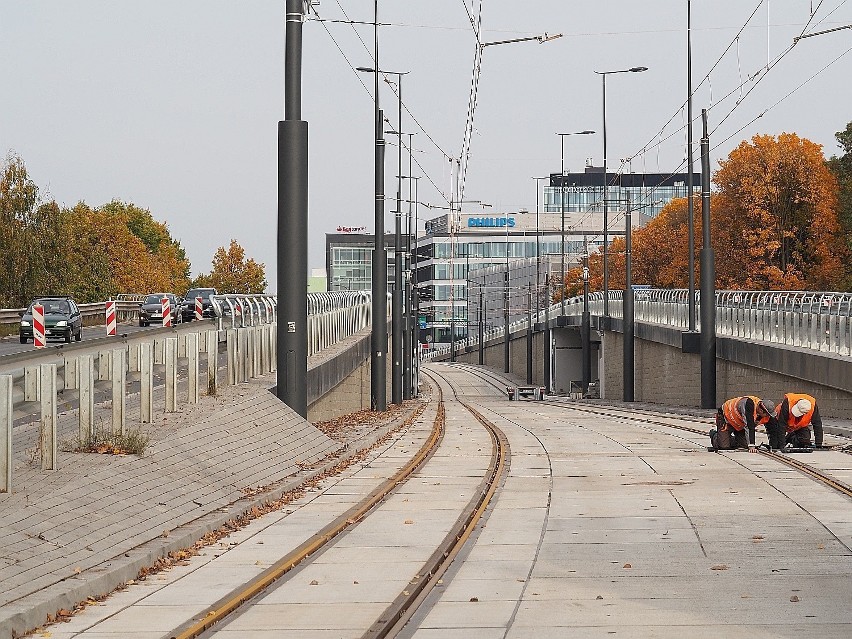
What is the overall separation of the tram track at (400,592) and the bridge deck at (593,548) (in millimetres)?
161

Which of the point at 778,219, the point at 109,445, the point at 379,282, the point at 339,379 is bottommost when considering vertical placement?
the point at 339,379

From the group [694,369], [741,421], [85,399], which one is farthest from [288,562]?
[694,369]

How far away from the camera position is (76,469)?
1359cm

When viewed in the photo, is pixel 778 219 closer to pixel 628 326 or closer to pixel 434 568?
pixel 628 326

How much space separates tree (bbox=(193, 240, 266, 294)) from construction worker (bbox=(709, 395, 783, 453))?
124 meters

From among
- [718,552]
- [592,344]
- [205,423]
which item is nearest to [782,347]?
[205,423]

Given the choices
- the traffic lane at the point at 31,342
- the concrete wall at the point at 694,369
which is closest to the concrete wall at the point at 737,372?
the concrete wall at the point at 694,369

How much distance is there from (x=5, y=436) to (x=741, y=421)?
16.4 metres

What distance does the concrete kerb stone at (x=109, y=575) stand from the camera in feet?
30.2

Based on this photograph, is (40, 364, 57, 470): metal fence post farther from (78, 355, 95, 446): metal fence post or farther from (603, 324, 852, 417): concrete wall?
(603, 324, 852, 417): concrete wall

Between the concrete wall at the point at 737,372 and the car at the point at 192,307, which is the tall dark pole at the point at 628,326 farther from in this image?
the car at the point at 192,307

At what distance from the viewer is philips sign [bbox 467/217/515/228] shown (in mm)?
192100

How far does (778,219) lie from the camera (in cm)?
7375

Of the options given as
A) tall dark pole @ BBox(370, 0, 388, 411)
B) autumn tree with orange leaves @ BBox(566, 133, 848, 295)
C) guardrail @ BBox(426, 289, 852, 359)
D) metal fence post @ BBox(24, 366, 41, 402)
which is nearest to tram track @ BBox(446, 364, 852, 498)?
guardrail @ BBox(426, 289, 852, 359)
